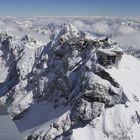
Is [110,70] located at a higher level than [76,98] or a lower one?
higher

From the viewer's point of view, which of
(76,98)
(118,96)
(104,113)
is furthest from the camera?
(76,98)

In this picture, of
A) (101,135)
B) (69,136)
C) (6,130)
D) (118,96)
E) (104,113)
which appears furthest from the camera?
(118,96)

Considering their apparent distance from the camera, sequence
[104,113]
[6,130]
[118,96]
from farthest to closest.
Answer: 1. [118,96]
2. [104,113]
3. [6,130]

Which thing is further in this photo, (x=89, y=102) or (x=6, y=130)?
(x=89, y=102)

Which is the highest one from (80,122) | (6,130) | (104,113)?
(6,130)

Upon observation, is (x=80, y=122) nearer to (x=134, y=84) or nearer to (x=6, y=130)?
(x=134, y=84)

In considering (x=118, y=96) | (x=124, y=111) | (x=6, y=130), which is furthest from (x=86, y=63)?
(x=6, y=130)

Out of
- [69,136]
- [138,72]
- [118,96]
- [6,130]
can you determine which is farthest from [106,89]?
[6,130]

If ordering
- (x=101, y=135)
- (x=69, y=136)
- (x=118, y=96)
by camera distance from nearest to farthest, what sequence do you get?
1. (x=69, y=136)
2. (x=101, y=135)
3. (x=118, y=96)

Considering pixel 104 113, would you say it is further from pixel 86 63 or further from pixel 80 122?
pixel 86 63
